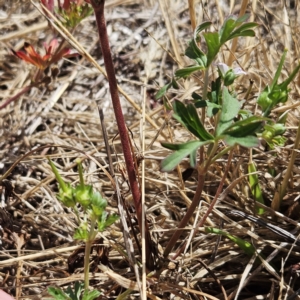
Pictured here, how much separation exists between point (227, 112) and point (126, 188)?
1.95 ft

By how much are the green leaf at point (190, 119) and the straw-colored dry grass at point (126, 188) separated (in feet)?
0.97

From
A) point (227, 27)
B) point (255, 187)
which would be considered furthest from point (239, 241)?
point (227, 27)

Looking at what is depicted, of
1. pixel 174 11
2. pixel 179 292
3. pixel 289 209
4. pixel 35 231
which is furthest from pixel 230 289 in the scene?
pixel 174 11

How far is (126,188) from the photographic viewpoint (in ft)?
4.75

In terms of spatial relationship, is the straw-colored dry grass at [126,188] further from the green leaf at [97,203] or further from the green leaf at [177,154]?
the green leaf at [177,154]

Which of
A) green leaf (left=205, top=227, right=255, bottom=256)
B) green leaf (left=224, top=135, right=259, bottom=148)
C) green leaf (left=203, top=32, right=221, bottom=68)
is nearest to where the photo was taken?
green leaf (left=224, top=135, right=259, bottom=148)

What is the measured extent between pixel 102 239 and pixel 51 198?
289 mm

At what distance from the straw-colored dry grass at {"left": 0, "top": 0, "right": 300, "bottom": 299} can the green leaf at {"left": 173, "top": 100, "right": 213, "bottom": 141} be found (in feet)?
0.97

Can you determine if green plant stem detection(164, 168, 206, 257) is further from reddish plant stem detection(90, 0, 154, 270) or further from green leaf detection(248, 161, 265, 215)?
green leaf detection(248, 161, 265, 215)

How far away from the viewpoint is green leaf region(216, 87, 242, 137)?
90cm

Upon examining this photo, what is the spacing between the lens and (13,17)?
2.15 m

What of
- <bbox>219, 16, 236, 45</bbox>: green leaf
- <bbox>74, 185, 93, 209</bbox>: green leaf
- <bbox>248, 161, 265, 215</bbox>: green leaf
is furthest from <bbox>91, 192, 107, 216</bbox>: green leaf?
<bbox>248, 161, 265, 215</bbox>: green leaf

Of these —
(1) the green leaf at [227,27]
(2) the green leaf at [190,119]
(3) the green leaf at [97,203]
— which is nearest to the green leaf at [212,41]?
(1) the green leaf at [227,27]

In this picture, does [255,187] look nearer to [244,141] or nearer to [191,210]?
[191,210]
